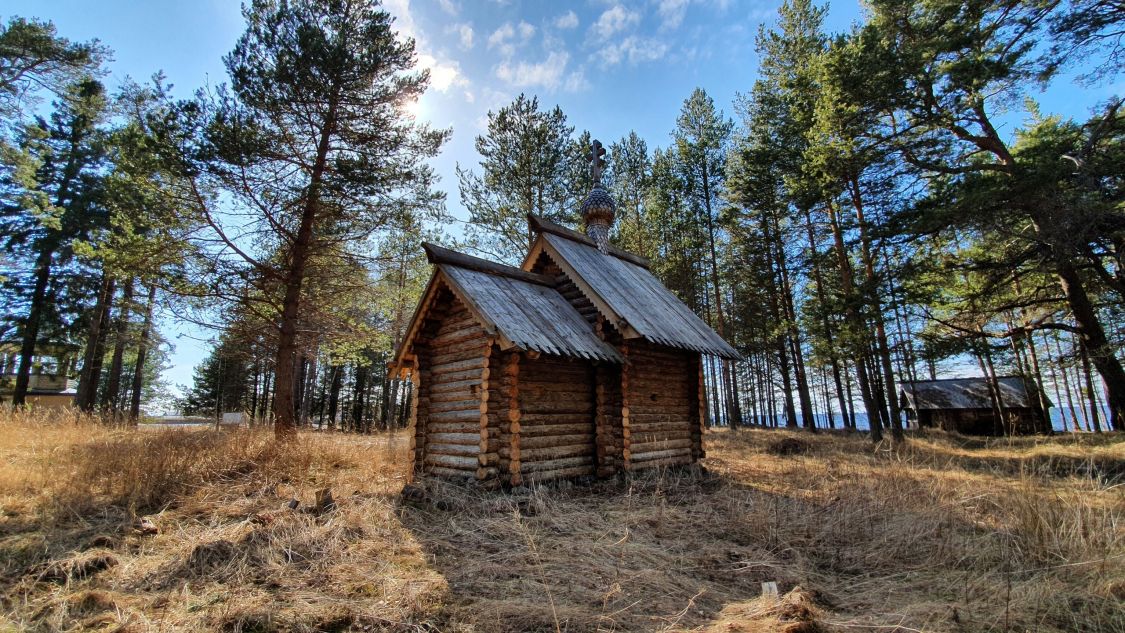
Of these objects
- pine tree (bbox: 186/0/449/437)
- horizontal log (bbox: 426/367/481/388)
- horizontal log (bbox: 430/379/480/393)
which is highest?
pine tree (bbox: 186/0/449/437)

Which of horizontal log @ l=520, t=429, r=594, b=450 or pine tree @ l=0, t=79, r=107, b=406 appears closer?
horizontal log @ l=520, t=429, r=594, b=450

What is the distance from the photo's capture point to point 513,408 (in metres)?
8.80

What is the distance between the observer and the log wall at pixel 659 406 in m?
10.6

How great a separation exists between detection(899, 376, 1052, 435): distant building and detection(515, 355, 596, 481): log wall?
2468 centimetres

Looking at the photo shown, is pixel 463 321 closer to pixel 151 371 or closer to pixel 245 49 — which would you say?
pixel 245 49

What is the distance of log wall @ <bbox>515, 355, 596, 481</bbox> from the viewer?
909 centimetres

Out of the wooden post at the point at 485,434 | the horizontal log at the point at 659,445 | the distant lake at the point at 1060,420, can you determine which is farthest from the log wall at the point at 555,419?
the distant lake at the point at 1060,420

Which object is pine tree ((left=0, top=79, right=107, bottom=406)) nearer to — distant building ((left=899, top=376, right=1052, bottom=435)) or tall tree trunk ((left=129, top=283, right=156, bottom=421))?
tall tree trunk ((left=129, top=283, right=156, bottom=421))

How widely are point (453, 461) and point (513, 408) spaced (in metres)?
1.67

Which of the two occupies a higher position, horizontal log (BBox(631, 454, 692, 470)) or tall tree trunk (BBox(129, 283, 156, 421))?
tall tree trunk (BBox(129, 283, 156, 421))

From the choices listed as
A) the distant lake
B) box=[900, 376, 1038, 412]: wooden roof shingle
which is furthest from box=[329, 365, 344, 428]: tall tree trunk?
box=[900, 376, 1038, 412]: wooden roof shingle

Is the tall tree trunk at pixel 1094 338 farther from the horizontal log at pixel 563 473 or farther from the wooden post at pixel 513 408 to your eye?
the wooden post at pixel 513 408

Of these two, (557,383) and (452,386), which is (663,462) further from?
(452,386)

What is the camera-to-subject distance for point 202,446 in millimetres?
9547
